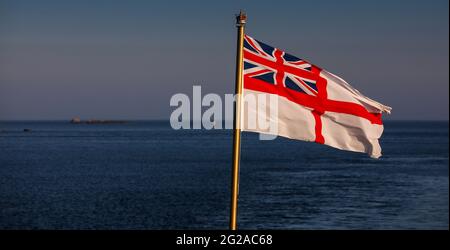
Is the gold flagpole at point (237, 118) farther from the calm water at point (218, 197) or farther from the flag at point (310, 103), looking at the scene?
the calm water at point (218, 197)

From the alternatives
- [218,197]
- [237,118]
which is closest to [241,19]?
[237,118]

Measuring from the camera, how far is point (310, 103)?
979cm

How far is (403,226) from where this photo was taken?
38.2 metres

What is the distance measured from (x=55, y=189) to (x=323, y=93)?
5207 centimetres

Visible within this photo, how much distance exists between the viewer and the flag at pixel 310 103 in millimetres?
9695

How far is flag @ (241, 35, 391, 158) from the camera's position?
31.8ft

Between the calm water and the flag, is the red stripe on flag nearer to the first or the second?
the flag

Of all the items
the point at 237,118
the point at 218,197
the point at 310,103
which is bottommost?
the point at 218,197

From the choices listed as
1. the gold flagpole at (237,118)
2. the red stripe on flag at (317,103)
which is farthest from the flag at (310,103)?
the gold flagpole at (237,118)

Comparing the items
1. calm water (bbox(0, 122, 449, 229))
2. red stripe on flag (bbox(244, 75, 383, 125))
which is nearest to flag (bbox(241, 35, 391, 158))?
red stripe on flag (bbox(244, 75, 383, 125))

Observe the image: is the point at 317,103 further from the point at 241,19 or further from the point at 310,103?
the point at 241,19

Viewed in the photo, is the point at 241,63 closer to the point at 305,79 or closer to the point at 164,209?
the point at 305,79

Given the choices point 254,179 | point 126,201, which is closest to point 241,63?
point 126,201
